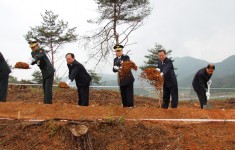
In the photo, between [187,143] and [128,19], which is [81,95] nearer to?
[187,143]

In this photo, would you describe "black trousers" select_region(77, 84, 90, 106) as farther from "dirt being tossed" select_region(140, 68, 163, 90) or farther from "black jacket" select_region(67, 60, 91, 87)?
"dirt being tossed" select_region(140, 68, 163, 90)

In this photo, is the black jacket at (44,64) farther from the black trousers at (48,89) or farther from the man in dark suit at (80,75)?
the man in dark suit at (80,75)

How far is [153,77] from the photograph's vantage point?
8594 mm

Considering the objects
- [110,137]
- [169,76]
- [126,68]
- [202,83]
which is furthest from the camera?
[202,83]

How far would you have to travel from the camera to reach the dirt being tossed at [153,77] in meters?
8.55

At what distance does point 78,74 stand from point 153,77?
1.75 metres

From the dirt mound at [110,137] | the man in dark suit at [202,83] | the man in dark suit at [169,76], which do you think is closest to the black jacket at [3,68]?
the dirt mound at [110,137]

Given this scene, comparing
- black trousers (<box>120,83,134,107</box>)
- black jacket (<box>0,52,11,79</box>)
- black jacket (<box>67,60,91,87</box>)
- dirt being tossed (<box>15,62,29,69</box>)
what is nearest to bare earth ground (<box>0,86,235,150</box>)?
black trousers (<box>120,83,134,107</box>)

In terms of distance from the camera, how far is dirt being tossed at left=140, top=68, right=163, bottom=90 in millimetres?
8555

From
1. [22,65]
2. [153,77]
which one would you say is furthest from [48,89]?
[153,77]

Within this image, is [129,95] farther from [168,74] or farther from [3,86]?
[3,86]

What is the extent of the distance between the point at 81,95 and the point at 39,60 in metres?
1.27

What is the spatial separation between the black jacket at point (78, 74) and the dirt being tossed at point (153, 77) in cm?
140

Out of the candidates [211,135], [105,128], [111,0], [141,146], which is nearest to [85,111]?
[105,128]
